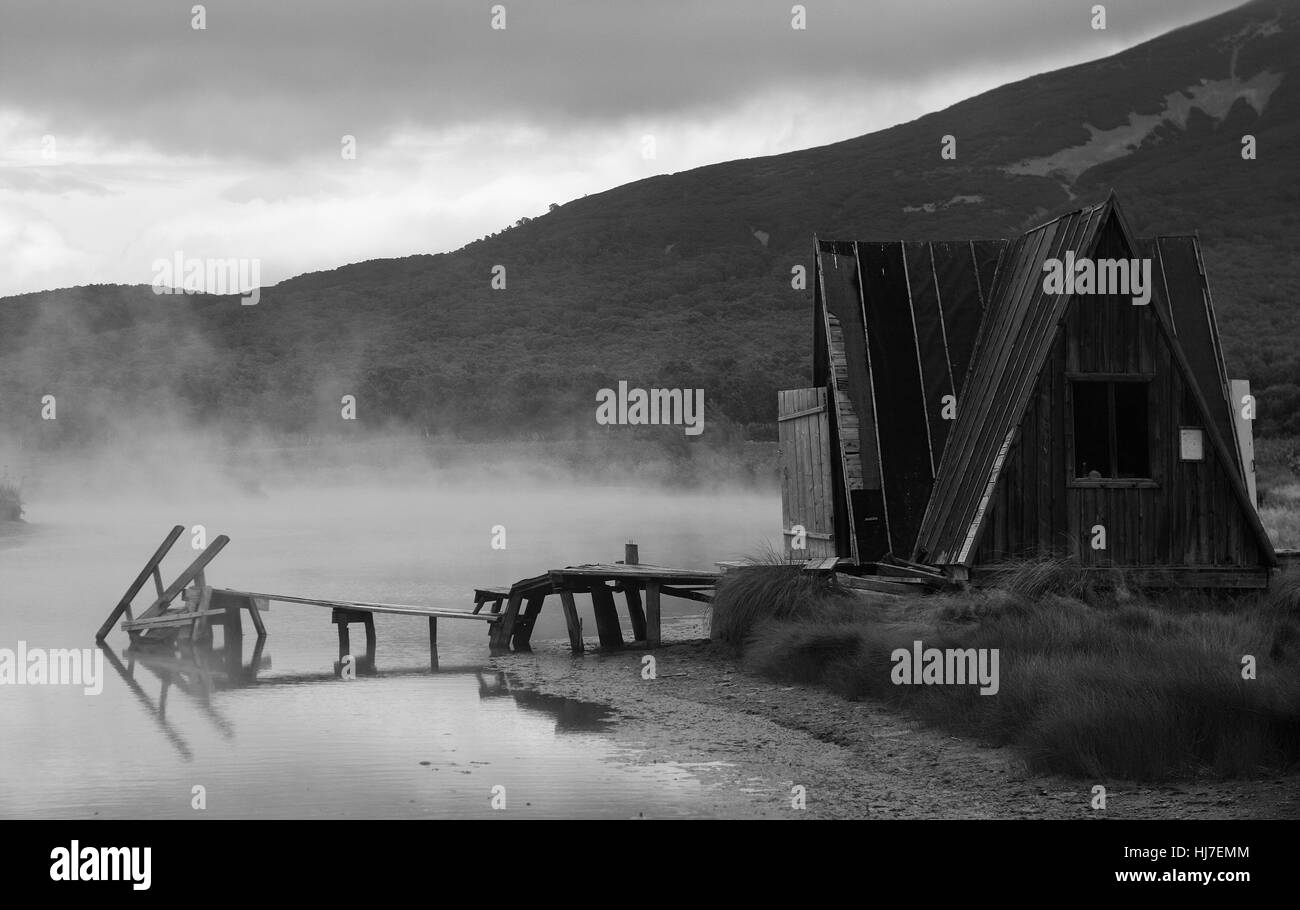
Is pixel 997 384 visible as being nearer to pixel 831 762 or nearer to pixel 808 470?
pixel 808 470

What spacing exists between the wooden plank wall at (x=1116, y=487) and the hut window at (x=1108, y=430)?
0.87ft

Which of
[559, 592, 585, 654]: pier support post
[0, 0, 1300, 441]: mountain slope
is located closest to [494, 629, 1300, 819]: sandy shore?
[559, 592, 585, 654]: pier support post

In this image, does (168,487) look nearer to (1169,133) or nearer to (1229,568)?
(1229,568)

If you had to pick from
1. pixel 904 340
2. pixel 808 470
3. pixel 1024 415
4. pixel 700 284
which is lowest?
pixel 808 470

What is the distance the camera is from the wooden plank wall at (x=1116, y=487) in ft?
53.7

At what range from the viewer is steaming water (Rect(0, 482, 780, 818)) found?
12109 millimetres

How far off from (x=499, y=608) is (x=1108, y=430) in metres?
8.78

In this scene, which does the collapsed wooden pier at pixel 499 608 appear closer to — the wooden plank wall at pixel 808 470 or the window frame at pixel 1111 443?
the wooden plank wall at pixel 808 470

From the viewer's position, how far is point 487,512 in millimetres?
50250

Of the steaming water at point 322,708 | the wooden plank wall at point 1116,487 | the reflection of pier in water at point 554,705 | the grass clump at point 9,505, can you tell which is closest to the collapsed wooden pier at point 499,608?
the steaming water at point 322,708

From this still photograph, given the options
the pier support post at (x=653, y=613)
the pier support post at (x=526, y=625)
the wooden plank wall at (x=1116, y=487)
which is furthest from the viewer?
the pier support post at (x=526, y=625)

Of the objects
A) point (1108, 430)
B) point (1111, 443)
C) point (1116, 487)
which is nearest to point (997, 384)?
point (1108, 430)

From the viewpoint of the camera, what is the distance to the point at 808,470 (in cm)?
1986

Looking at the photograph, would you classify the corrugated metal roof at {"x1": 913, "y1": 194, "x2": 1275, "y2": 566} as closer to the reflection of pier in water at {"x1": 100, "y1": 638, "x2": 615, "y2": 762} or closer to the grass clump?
the reflection of pier in water at {"x1": 100, "y1": 638, "x2": 615, "y2": 762}
